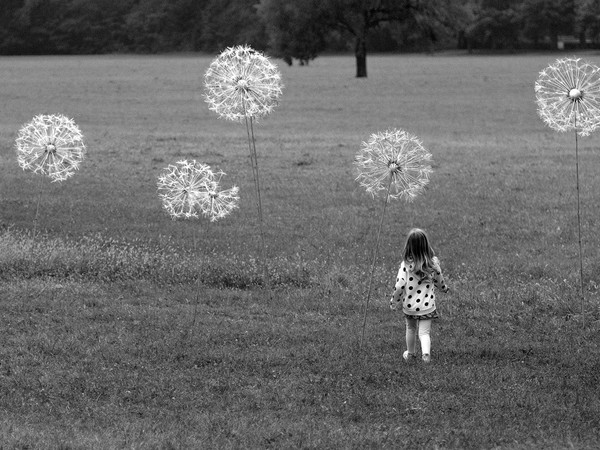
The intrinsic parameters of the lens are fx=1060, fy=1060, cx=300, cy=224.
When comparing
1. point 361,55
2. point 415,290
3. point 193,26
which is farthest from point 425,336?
point 193,26

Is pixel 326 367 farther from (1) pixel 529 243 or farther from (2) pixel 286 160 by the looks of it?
(2) pixel 286 160

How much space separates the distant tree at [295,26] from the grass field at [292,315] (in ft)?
158

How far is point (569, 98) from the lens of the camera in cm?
1131

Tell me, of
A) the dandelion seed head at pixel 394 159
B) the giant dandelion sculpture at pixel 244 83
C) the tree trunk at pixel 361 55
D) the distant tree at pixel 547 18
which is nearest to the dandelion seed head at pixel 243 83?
the giant dandelion sculpture at pixel 244 83

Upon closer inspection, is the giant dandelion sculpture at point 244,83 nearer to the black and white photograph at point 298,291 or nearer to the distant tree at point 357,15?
the black and white photograph at point 298,291

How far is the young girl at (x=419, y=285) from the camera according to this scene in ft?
33.3

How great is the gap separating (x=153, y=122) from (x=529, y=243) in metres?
26.4

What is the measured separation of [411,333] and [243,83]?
347cm

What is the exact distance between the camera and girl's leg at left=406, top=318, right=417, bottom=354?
10.3m

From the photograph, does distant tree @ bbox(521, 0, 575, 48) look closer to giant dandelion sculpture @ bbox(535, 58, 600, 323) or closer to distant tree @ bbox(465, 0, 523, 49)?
distant tree @ bbox(465, 0, 523, 49)

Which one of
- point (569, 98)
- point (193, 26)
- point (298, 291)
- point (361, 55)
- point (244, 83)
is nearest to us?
point (569, 98)

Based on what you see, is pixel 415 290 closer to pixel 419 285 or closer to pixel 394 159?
pixel 419 285

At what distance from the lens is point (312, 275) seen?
46.1ft

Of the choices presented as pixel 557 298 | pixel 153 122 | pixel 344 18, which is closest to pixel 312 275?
pixel 557 298
